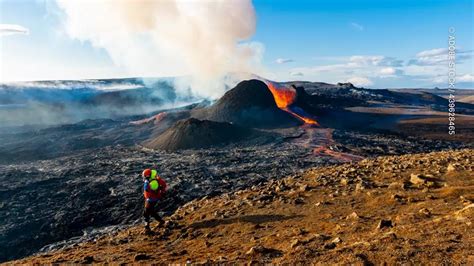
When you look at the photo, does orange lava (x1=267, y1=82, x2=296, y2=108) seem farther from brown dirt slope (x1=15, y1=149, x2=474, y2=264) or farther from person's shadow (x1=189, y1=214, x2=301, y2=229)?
person's shadow (x1=189, y1=214, x2=301, y2=229)

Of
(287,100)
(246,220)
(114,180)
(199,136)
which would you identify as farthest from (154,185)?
(287,100)

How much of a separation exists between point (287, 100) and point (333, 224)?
170 feet

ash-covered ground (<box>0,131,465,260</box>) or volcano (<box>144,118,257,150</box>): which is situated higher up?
volcano (<box>144,118,257,150</box>)

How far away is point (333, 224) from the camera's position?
29.7ft

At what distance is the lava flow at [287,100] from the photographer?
165 feet

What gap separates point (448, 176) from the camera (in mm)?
11984

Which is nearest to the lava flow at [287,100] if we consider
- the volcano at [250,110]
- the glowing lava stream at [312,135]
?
the glowing lava stream at [312,135]

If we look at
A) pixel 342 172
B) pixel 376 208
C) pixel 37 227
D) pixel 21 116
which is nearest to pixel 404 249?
pixel 376 208

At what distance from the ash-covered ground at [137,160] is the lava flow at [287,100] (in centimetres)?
218

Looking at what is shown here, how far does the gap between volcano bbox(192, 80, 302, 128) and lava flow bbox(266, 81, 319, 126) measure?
5.34 ft

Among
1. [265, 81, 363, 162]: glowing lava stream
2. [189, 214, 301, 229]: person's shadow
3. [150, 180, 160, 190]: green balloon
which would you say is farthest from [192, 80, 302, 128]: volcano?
[189, 214, 301, 229]: person's shadow

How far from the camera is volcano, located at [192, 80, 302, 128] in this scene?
1887 inches

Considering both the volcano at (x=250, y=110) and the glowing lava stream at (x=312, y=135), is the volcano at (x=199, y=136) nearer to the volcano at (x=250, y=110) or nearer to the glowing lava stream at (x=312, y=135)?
the glowing lava stream at (x=312, y=135)

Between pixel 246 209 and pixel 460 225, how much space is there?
6.29 metres
